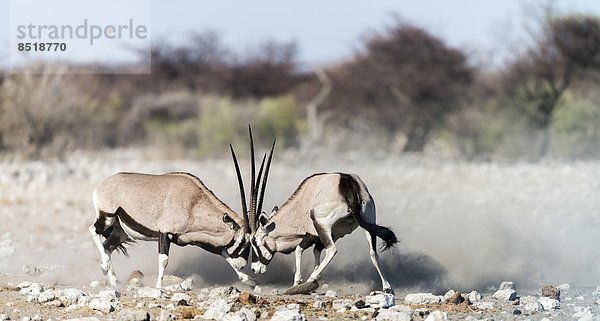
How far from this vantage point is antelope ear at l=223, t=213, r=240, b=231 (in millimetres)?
8835

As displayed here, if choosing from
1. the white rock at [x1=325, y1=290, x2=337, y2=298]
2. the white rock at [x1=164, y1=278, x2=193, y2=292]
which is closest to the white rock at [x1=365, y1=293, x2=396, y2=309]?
the white rock at [x1=325, y1=290, x2=337, y2=298]

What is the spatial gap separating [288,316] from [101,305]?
1.47m

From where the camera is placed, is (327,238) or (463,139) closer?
(327,238)

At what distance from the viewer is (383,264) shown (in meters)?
9.66

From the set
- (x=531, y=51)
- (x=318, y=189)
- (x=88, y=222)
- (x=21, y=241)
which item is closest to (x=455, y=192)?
(x=88, y=222)

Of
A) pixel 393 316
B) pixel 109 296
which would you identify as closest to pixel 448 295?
pixel 393 316

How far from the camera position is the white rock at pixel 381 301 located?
7578 millimetres

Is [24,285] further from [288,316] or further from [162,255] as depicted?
[288,316]

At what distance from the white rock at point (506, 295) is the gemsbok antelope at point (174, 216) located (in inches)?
82.9

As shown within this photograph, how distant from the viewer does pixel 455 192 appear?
61.3 ft

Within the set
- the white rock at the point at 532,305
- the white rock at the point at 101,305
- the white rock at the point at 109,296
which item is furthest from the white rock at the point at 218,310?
the white rock at the point at 532,305

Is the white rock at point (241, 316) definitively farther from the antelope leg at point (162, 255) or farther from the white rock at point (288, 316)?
the antelope leg at point (162, 255)

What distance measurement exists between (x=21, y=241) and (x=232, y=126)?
1620cm

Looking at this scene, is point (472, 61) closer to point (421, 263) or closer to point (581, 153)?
point (581, 153)
